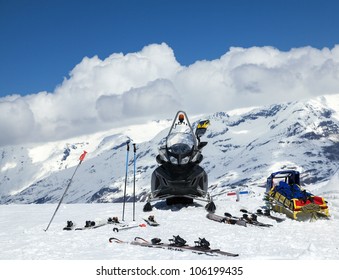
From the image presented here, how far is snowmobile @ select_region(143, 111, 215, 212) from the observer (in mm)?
17578

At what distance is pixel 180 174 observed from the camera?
17.8 m

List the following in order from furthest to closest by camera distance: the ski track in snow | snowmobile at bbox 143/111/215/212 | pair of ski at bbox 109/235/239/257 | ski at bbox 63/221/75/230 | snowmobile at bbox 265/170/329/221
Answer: snowmobile at bbox 143/111/215/212 → snowmobile at bbox 265/170/329/221 → ski at bbox 63/221/75/230 → pair of ski at bbox 109/235/239/257 → the ski track in snow

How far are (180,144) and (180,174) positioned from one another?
1.28m

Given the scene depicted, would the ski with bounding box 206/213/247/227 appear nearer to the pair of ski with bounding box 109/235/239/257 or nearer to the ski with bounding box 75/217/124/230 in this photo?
the ski with bounding box 75/217/124/230

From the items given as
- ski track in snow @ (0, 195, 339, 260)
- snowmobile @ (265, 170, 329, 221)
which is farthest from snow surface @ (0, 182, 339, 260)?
snowmobile @ (265, 170, 329, 221)

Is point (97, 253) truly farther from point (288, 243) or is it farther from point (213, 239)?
point (288, 243)

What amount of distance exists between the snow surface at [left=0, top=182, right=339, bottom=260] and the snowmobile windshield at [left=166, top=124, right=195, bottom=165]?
1.95m

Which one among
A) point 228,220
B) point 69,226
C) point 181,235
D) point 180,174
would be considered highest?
point 180,174

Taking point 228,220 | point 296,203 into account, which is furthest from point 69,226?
point 296,203

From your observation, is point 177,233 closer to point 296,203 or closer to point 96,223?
point 96,223

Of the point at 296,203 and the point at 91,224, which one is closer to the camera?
the point at 91,224

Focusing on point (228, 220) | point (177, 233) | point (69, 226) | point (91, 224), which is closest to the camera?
point (177, 233)

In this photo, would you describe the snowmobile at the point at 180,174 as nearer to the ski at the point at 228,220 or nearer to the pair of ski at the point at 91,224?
the ski at the point at 228,220
